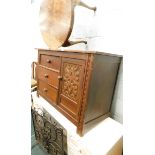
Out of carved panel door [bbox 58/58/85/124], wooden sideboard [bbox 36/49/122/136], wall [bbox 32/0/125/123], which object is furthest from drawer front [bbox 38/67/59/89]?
wall [bbox 32/0/125/123]

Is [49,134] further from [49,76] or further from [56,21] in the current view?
[56,21]

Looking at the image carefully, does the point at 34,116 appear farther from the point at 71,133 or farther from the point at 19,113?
the point at 19,113

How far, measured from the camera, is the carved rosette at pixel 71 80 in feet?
3.24

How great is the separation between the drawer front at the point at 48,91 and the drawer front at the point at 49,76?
0.16 feet

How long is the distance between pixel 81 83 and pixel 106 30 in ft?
2.12

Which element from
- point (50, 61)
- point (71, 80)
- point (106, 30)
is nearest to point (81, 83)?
point (71, 80)

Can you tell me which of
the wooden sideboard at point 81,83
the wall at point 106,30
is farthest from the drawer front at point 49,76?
the wall at point 106,30

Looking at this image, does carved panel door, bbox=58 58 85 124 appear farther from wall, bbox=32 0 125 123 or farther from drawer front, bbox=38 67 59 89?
wall, bbox=32 0 125 123

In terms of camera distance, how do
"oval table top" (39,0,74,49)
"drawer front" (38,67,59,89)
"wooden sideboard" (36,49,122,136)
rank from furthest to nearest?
"drawer front" (38,67,59,89)
"oval table top" (39,0,74,49)
"wooden sideboard" (36,49,122,136)

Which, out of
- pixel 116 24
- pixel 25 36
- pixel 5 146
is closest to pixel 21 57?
pixel 25 36

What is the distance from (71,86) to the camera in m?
1.06

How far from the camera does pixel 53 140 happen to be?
1.40 meters

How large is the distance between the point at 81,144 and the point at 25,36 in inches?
33.7

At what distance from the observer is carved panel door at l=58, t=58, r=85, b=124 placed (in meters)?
0.96
